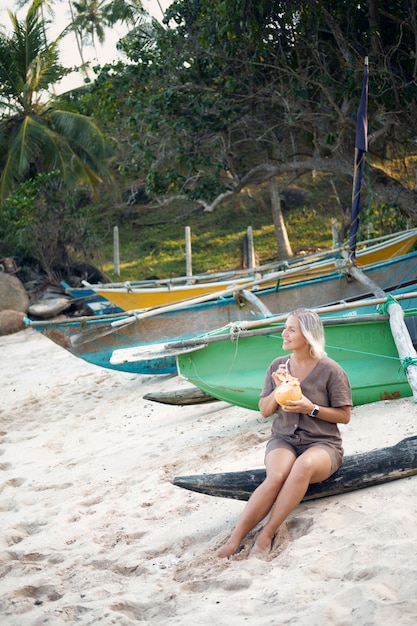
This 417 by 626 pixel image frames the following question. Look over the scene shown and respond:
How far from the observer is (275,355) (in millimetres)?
5969

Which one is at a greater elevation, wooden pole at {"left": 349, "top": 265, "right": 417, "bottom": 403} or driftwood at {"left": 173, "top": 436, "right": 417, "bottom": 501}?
wooden pole at {"left": 349, "top": 265, "right": 417, "bottom": 403}

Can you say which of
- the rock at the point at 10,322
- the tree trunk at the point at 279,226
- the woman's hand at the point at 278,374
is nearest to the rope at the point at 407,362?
the woman's hand at the point at 278,374

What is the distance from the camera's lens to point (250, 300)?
8461 millimetres

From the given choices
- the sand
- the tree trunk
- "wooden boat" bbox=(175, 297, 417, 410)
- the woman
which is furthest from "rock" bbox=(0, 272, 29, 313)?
the woman

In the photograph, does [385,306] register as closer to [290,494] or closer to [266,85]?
[290,494]

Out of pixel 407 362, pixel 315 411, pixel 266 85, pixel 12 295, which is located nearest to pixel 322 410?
Answer: pixel 315 411

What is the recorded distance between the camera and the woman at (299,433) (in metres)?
3.56

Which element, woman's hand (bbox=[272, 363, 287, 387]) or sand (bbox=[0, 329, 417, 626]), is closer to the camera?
sand (bbox=[0, 329, 417, 626])

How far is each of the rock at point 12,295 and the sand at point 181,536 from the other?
8.86m

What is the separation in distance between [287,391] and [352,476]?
0.65 metres

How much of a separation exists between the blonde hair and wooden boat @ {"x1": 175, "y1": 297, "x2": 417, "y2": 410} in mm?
1857

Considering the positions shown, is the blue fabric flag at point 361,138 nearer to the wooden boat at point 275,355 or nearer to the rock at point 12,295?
the wooden boat at point 275,355

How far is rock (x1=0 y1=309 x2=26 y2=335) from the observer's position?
47.9 feet

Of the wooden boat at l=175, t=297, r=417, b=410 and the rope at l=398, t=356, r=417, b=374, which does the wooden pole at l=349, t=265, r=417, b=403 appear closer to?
the rope at l=398, t=356, r=417, b=374
